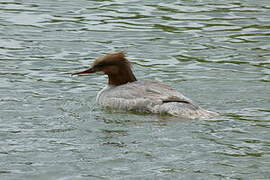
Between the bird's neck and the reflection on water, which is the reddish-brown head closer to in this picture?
the bird's neck

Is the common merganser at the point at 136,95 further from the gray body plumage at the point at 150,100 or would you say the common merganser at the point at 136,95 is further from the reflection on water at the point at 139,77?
the reflection on water at the point at 139,77

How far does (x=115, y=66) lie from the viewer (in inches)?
568

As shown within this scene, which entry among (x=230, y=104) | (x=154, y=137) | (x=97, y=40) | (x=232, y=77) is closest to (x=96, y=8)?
(x=97, y=40)

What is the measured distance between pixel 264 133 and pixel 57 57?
5.99m

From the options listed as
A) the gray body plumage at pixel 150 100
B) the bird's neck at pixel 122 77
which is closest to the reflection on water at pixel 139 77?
the gray body plumage at pixel 150 100

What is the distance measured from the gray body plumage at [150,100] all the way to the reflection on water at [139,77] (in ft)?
0.69

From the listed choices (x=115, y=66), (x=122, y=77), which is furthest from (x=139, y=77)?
(x=115, y=66)

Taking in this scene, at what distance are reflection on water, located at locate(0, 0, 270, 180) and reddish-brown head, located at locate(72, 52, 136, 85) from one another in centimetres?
50

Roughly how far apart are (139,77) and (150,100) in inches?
98.9

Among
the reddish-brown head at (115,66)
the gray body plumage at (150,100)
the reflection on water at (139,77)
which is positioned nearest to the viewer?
the reflection on water at (139,77)

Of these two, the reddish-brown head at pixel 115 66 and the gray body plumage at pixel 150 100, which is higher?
the reddish-brown head at pixel 115 66

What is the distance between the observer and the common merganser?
13.2 metres

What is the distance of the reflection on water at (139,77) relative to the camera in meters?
10.7

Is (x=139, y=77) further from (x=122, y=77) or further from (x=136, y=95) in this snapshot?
(x=136, y=95)
